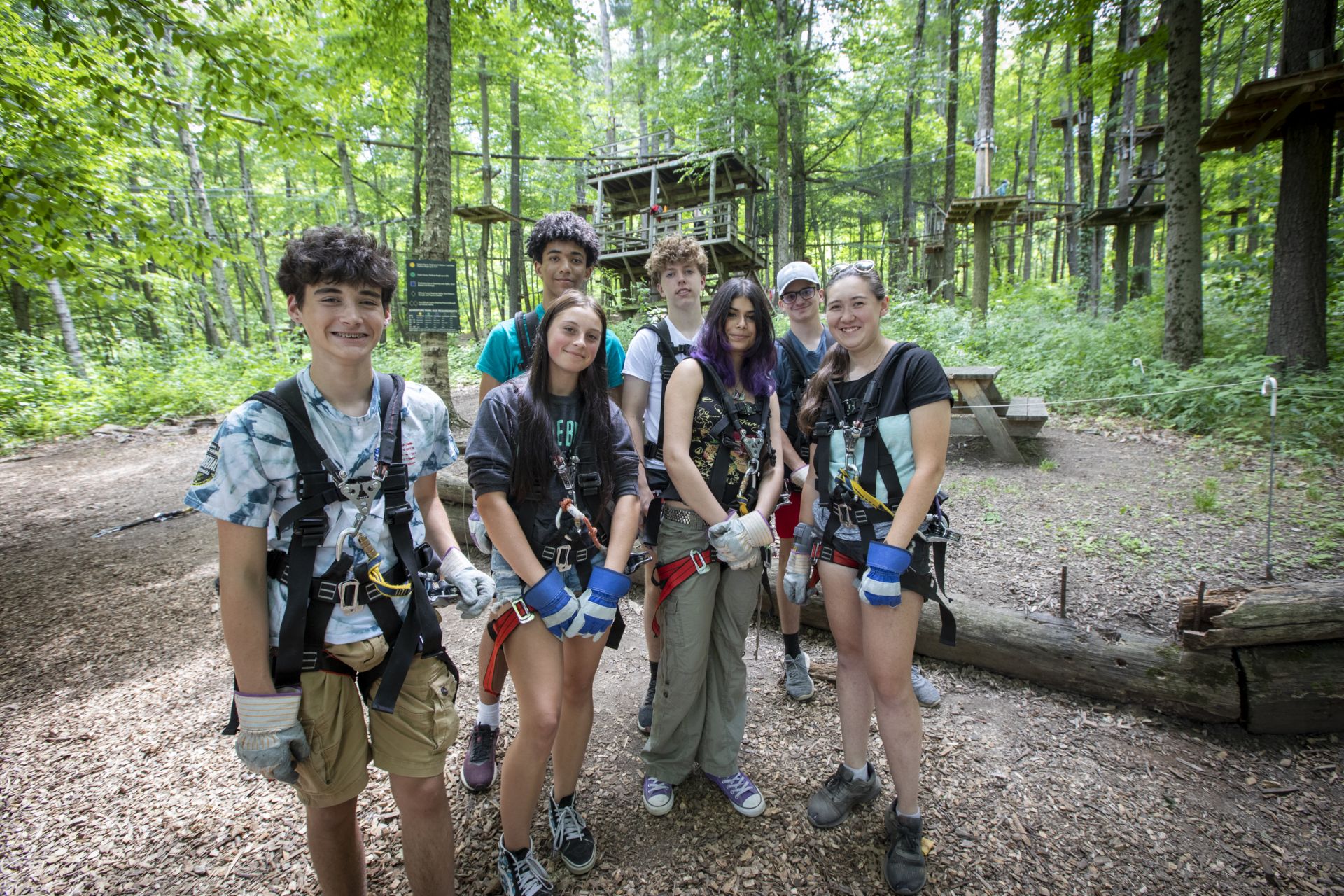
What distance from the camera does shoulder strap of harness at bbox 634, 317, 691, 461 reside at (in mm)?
2805

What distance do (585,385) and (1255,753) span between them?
368cm

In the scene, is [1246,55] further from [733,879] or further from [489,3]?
[733,879]

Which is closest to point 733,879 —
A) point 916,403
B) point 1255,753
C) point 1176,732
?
point 916,403

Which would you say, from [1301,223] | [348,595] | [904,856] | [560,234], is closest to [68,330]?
[560,234]

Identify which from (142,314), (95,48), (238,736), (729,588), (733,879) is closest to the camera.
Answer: (238,736)

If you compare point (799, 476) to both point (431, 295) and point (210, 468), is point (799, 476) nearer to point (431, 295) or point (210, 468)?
point (210, 468)

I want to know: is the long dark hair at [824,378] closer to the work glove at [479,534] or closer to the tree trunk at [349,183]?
the work glove at [479,534]

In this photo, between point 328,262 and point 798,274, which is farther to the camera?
point 798,274

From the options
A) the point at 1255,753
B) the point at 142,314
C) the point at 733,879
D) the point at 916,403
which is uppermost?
the point at 142,314

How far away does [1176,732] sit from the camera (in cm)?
293

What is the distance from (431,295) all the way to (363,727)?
23.5 ft

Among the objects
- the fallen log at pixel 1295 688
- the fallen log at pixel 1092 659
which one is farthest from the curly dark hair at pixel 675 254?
the fallen log at pixel 1295 688

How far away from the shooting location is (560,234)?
2.96 meters

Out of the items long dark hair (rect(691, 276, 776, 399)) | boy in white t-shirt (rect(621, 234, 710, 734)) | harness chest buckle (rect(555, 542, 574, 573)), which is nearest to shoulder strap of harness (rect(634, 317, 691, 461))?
boy in white t-shirt (rect(621, 234, 710, 734))
